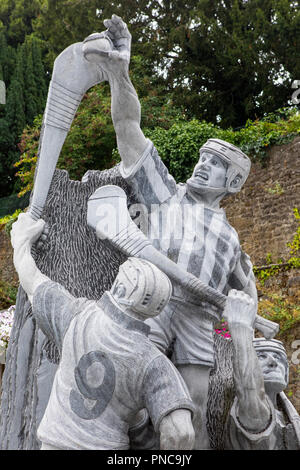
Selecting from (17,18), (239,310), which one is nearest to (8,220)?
(17,18)

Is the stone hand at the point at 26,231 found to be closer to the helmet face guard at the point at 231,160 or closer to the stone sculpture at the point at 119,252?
the stone sculpture at the point at 119,252

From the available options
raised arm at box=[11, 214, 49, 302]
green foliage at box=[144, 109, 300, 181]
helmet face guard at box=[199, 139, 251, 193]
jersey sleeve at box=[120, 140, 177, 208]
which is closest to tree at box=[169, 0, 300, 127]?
green foliage at box=[144, 109, 300, 181]

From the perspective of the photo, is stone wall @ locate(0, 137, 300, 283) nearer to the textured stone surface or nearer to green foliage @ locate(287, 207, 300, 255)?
green foliage @ locate(287, 207, 300, 255)

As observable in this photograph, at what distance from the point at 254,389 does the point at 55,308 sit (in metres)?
0.99

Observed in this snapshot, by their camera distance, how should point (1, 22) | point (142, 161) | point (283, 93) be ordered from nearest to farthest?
point (142, 161) < point (283, 93) < point (1, 22)

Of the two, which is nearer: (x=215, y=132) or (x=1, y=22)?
(x=215, y=132)

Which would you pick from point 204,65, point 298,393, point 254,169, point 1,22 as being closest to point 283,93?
point 204,65

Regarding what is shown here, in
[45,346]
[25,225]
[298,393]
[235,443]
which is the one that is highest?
[25,225]

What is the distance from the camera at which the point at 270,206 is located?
1230cm

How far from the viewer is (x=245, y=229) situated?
41.0 feet

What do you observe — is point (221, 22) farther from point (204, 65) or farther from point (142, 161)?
point (142, 161)

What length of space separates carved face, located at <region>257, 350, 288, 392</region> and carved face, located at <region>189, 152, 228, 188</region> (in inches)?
35.7

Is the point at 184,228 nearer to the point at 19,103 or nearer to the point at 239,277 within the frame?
the point at 239,277

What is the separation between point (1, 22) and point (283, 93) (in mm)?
9578
